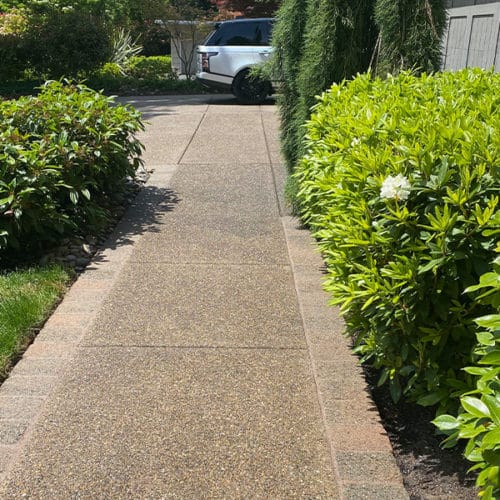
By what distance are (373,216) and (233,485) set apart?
4.77ft

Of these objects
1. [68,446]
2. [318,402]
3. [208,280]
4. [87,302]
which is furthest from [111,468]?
[208,280]

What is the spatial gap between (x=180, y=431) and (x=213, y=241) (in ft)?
10.5

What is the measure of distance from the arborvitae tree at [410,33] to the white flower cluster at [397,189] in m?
3.62

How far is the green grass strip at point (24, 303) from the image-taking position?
453 cm

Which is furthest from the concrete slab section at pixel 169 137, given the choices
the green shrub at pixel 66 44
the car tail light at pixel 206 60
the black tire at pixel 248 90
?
the green shrub at pixel 66 44

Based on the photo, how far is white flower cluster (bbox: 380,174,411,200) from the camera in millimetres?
3340

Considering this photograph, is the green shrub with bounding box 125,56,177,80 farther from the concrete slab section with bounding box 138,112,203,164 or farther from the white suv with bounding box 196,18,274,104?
the concrete slab section with bounding box 138,112,203,164

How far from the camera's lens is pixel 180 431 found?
3646mm

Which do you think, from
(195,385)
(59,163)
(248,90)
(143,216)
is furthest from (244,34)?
(195,385)

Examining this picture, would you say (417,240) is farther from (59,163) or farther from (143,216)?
(143,216)

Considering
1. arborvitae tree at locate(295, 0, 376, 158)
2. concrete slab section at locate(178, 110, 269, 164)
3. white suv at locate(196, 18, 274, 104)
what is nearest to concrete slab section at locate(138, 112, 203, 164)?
concrete slab section at locate(178, 110, 269, 164)

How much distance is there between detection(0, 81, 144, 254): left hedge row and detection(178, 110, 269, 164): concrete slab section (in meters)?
2.15

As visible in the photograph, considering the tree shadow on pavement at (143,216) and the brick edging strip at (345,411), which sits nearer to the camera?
the brick edging strip at (345,411)

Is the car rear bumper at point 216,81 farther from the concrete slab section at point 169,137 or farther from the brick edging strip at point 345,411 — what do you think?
the brick edging strip at point 345,411
